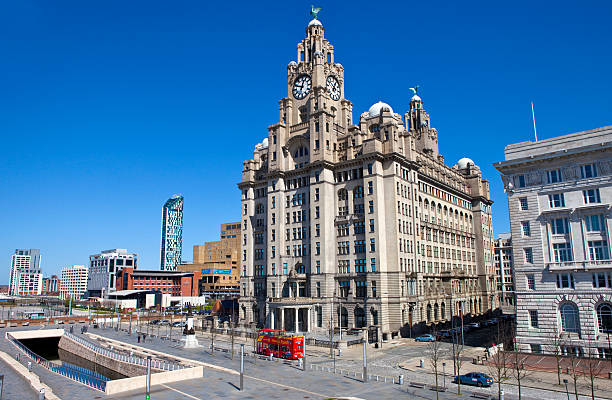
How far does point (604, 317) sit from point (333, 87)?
75.2 m

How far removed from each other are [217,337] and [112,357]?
29091 millimetres

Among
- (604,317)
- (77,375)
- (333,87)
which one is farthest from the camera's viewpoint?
(333,87)

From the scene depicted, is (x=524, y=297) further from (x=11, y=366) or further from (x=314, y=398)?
(x=11, y=366)

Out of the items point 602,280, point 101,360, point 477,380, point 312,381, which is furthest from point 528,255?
point 101,360

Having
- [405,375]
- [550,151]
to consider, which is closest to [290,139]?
[550,151]

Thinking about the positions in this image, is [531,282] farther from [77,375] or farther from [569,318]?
[77,375]

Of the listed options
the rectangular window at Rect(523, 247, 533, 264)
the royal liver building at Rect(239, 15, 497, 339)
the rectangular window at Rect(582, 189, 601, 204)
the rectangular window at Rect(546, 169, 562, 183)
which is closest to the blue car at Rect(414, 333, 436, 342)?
the royal liver building at Rect(239, 15, 497, 339)

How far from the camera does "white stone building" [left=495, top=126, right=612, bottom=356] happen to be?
59.5 metres

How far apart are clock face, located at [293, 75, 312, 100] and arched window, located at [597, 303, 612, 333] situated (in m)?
74.7

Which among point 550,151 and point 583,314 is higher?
point 550,151

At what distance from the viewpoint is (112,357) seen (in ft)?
231

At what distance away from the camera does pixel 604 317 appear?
58594 millimetres

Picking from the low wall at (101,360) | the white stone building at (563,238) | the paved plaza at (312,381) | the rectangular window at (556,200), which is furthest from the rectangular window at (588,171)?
the low wall at (101,360)

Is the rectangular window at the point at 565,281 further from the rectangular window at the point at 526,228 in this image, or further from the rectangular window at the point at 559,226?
the rectangular window at the point at 526,228
